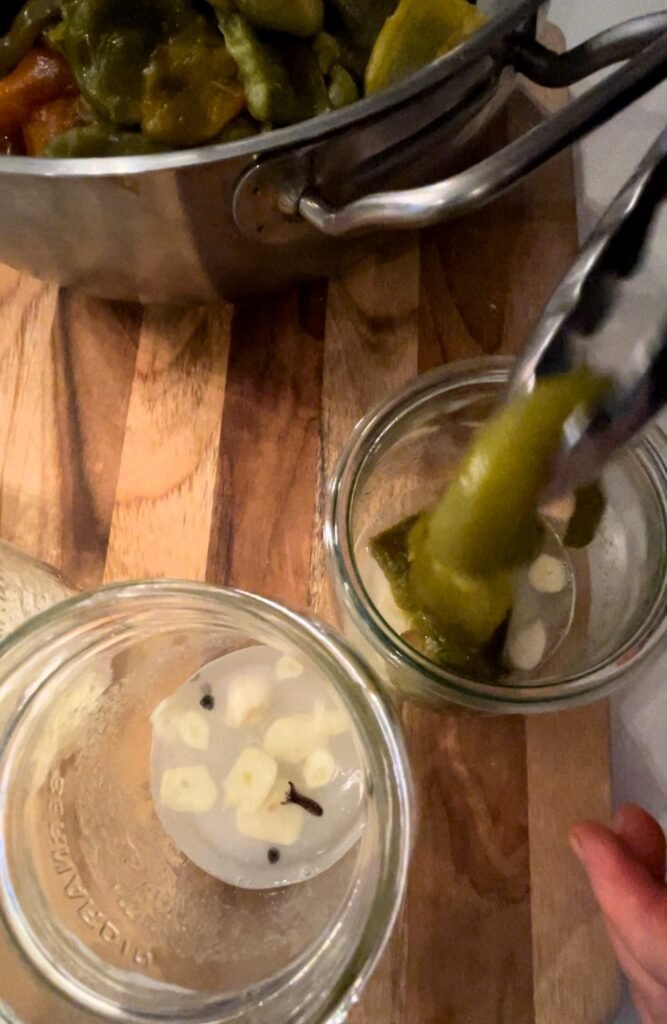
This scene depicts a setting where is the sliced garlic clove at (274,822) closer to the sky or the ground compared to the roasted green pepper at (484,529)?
closer to the ground

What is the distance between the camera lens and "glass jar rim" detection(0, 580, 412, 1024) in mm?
335

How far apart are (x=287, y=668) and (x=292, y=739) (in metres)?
0.03

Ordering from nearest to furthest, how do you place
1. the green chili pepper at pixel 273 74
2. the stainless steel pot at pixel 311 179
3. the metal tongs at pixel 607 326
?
the metal tongs at pixel 607 326
the stainless steel pot at pixel 311 179
the green chili pepper at pixel 273 74

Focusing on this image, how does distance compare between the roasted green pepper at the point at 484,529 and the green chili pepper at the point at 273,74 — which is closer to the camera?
the roasted green pepper at the point at 484,529

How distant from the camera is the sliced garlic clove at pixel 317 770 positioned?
420mm

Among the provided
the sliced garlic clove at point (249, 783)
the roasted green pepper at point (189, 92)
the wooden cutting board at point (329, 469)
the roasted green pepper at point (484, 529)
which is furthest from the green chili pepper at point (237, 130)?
the sliced garlic clove at point (249, 783)

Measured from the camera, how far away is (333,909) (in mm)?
382

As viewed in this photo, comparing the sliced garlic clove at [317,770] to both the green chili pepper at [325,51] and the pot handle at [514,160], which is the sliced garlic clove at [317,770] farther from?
the green chili pepper at [325,51]

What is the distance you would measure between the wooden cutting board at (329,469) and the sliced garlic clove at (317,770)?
0.09 metres

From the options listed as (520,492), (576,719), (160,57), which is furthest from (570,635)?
(160,57)

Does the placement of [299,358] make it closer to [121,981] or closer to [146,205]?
[146,205]

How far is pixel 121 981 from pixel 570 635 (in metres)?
0.28

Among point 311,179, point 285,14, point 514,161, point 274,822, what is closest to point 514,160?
point 514,161

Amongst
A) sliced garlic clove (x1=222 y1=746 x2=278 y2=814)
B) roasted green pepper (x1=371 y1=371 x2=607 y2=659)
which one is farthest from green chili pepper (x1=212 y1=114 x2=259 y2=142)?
sliced garlic clove (x1=222 y1=746 x2=278 y2=814)
